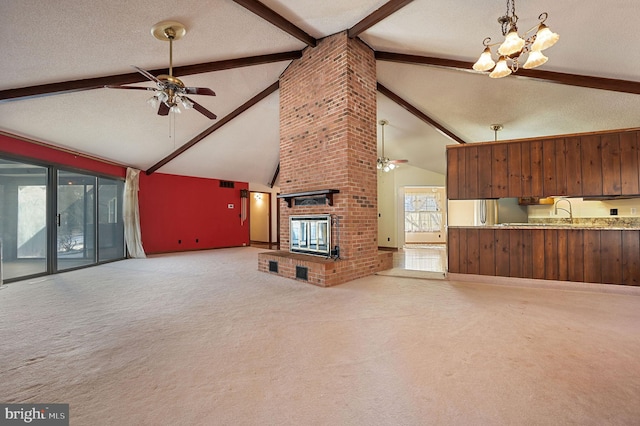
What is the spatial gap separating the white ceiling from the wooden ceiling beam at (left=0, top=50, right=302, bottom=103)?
0.08 meters

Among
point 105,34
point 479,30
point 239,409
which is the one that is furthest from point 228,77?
point 239,409

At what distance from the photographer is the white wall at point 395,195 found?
8.62 m

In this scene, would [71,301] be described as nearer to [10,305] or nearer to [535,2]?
[10,305]

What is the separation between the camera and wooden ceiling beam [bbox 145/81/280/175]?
545cm

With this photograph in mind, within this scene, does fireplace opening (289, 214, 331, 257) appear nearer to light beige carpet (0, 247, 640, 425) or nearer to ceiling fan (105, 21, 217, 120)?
light beige carpet (0, 247, 640, 425)

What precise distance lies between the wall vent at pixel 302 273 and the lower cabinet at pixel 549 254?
2.14 metres

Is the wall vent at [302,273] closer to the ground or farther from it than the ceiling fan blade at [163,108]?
closer to the ground

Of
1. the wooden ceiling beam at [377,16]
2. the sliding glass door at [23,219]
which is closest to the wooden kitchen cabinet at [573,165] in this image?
the wooden ceiling beam at [377,16]

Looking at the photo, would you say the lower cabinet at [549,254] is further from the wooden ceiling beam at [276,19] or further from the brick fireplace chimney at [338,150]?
the wooden ceiling beam at [276,19]

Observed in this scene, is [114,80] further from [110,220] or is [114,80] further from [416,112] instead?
[416,112]

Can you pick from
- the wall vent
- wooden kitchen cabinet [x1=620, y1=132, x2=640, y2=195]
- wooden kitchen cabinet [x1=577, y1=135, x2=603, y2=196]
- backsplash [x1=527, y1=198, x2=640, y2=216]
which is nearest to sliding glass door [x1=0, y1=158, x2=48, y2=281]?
the wall vent

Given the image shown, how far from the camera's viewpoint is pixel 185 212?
8.39 m

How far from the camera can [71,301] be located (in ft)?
10.8

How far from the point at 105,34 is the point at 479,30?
4.15 metres
